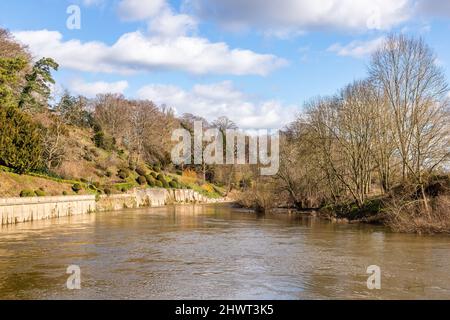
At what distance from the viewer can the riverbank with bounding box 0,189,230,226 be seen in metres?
33.9

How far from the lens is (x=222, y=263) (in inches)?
727

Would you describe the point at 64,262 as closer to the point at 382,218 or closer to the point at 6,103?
the point at 382,218

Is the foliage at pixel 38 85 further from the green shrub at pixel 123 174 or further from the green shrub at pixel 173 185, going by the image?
the green shrub at pixel 173 185

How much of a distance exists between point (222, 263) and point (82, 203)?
30673 mm

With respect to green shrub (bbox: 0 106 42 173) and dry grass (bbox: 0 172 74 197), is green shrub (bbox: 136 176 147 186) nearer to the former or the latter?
dry grass (bbox: 0 172 74 197)

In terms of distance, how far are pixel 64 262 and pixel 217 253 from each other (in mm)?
6320

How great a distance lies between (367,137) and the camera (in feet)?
125

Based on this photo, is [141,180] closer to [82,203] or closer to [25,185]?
[82,203]

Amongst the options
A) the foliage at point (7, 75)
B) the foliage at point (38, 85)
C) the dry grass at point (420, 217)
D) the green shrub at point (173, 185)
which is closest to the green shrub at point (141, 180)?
→ the green shrub at point (173, 185)

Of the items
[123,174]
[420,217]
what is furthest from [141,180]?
[420,217]

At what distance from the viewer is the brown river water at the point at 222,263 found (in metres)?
13.9
